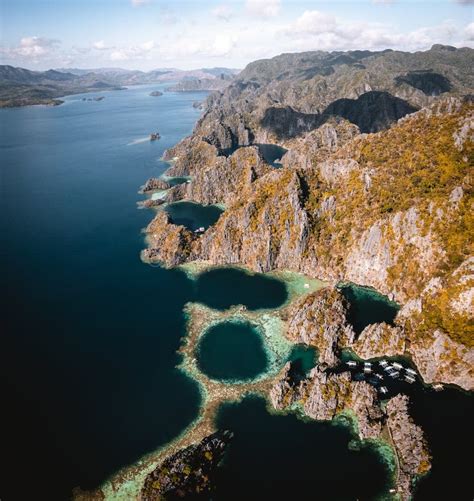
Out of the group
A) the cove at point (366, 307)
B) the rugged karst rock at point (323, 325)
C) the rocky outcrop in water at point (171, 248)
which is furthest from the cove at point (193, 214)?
the rugged karst rock at point (323, 325)

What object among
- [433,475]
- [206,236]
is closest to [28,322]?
[206,236]

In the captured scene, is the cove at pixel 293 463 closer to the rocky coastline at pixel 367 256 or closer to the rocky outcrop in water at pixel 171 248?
the rocky coastline at pixel 367 256

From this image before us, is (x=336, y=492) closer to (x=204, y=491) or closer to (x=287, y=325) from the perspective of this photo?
(x=204, y=491)

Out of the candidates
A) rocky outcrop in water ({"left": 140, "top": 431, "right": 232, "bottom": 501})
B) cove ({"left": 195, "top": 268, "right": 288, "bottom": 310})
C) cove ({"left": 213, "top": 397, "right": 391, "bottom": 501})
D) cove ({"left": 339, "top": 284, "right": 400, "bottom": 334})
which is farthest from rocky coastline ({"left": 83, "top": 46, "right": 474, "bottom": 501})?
cove ({"left": 195, "top": 268, "right": 288, "bottom": 310})

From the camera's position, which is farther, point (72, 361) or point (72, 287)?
point (72, 287)

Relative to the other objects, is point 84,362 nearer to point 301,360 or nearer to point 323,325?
point 301,360

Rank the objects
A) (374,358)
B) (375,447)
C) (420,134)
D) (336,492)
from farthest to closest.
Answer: (420,134) → (374,358) → (375,447) → (336,492)
